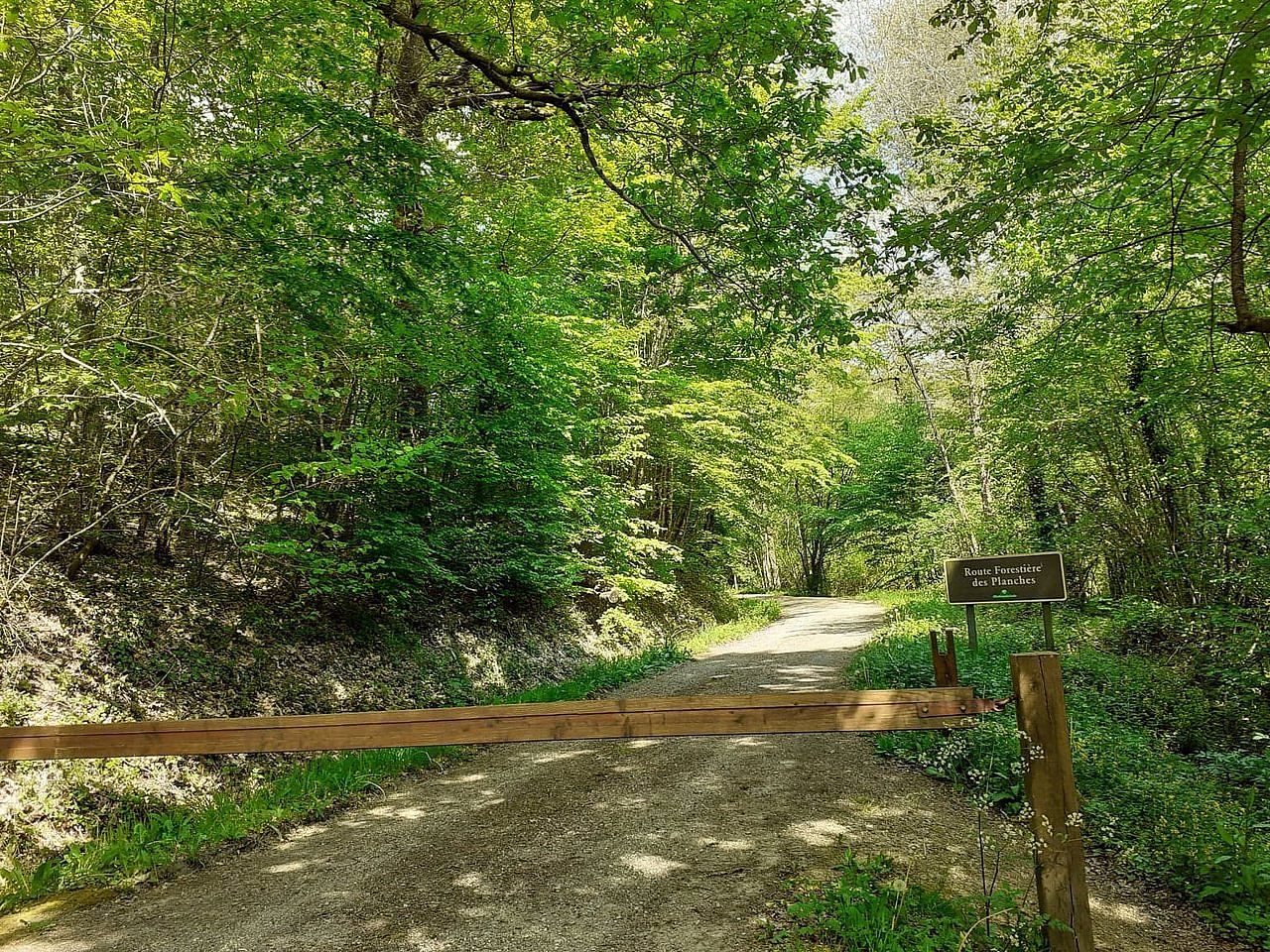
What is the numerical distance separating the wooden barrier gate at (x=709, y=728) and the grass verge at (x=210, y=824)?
1649 millimetres

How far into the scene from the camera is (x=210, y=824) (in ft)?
16.2

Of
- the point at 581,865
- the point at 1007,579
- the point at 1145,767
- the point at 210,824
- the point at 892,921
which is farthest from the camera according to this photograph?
the point at 1007,579

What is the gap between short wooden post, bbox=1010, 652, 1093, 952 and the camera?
2717 millimetres

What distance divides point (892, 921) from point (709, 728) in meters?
1.55

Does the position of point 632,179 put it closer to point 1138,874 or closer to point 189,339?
point 189,339

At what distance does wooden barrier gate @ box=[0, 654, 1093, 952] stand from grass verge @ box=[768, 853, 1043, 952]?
1.28ft

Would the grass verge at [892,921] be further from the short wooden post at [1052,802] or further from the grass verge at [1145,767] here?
the grass verge at [1145,767]

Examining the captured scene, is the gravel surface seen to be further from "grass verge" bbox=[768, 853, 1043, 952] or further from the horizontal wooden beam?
the horizontal wooden beam

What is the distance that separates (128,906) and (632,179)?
7.95m

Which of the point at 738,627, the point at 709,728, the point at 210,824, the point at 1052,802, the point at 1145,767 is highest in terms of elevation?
the point at 709,728

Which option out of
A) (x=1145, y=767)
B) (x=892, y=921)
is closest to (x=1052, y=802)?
(x=892, y=921)

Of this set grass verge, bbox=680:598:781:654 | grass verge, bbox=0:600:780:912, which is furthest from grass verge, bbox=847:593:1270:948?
grass verge, bbox=680:598:781:654

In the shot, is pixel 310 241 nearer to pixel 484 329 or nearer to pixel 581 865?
pixel 484 329

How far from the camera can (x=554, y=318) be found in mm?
9859
